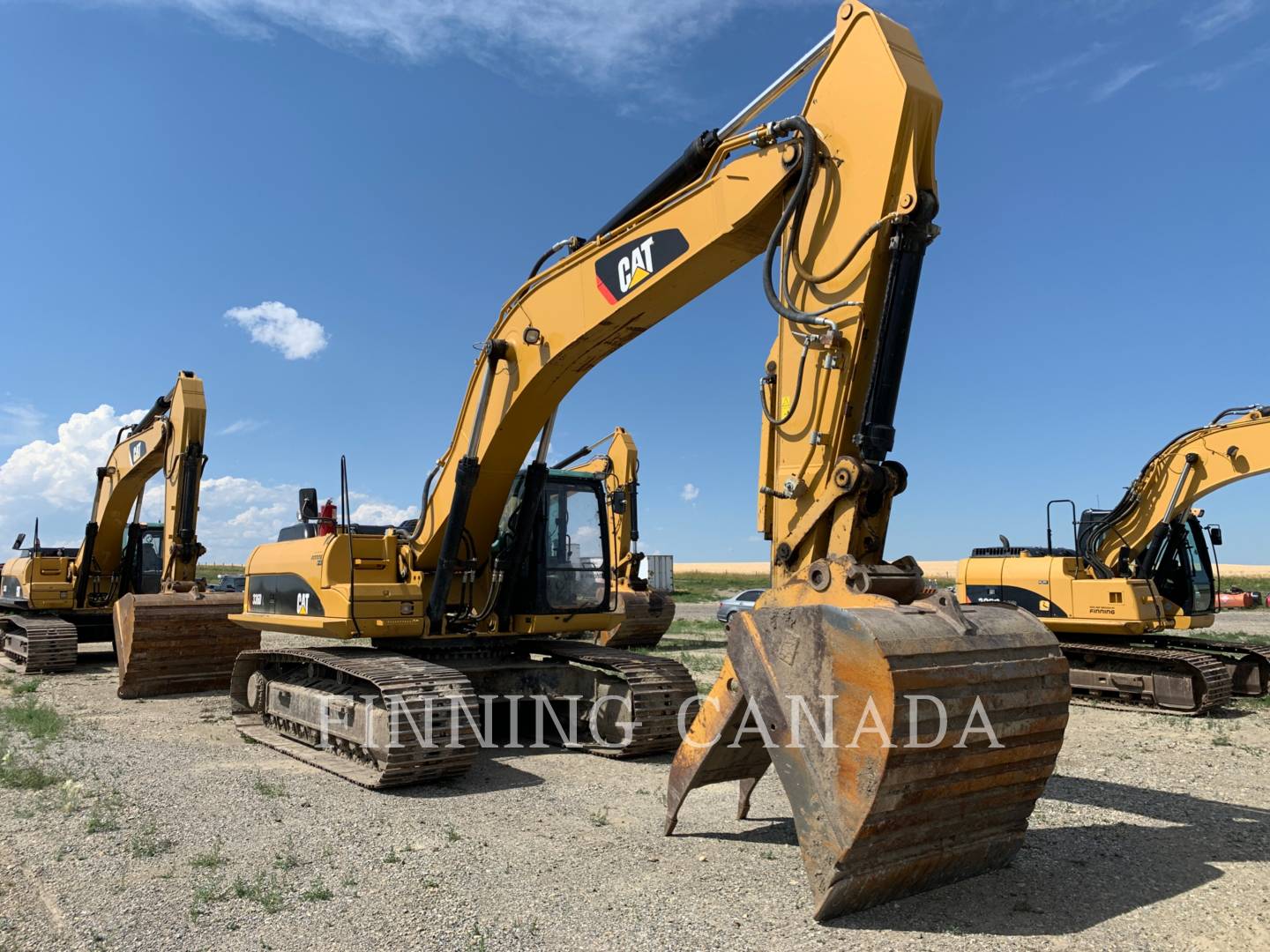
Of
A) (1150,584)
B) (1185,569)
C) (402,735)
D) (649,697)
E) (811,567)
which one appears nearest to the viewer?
(811,567)

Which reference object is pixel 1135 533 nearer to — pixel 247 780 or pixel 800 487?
pixel 800 487

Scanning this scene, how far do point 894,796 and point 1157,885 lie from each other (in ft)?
6.99

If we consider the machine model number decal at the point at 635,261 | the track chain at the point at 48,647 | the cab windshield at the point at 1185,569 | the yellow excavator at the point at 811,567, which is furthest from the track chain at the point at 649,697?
Result: the track chain at the point at 48,647

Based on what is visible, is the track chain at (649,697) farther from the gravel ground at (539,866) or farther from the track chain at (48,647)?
the track chain at (48,647)

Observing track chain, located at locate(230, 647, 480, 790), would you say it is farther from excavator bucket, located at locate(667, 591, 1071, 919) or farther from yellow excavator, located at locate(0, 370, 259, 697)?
yellow excavator, located at locate(0, 370, 259, 697)

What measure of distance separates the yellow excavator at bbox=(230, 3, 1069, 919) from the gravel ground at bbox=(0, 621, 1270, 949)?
380 mm

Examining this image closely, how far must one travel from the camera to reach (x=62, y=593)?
15.6m

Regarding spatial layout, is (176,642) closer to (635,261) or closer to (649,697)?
(649,697)

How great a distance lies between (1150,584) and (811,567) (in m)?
10.1

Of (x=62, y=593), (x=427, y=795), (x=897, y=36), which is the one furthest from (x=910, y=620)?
(x=62, y=593)

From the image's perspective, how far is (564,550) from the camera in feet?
31.3

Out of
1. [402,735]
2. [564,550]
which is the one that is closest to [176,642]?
[564,550]

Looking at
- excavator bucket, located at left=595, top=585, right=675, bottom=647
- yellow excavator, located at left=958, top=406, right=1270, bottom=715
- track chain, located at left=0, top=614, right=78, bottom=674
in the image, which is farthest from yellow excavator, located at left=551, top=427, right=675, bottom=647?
track chain, located at left=0, top=614, right=78, bottom=674

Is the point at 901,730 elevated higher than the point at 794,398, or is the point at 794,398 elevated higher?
the point at 794,398
